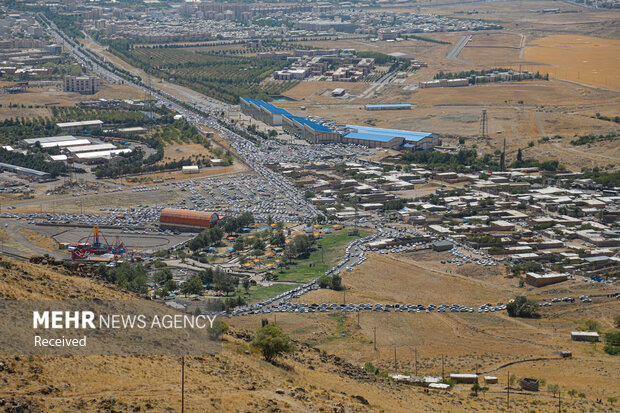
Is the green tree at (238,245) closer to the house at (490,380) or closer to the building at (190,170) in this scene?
the building at (190,170)

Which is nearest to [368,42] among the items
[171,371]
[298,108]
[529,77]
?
[529,77]

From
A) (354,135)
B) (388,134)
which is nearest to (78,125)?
(354,135)

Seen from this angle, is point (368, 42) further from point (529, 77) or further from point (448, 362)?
point (448, 362)

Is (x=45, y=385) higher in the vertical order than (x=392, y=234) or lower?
higher

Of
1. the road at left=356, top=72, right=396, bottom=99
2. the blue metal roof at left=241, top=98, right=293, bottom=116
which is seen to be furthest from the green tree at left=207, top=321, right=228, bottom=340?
the road at left=356, top=72, right=396, bottom=99

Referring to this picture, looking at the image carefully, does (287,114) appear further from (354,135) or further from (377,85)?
(377,85)

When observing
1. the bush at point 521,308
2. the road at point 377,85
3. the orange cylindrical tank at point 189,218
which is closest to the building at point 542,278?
the bush at point 521,308
